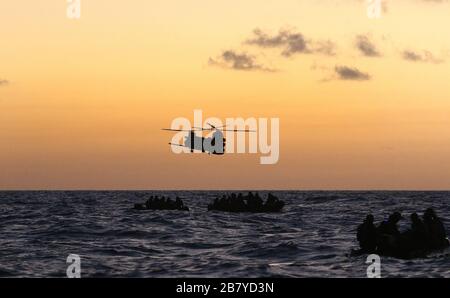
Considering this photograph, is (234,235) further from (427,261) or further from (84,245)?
(427,261)

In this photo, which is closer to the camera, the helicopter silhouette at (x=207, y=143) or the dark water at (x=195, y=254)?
the dark water at (x=195, y=254)

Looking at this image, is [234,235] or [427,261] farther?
[234,235]

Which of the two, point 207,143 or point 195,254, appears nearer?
point 195,254

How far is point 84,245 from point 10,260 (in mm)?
8925

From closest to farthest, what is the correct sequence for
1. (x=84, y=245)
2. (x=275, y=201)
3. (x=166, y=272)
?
(x=166, y=272)
(x=84, y=245)
(x=275, y=201)

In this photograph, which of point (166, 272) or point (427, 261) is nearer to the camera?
point (166, 272)

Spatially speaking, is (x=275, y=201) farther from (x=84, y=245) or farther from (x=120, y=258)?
(x=120, y=258)

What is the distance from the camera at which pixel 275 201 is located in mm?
101438

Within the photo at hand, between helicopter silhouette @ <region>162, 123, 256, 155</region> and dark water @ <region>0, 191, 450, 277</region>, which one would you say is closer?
dark water @ <region>0, 191, 450, 277</region>

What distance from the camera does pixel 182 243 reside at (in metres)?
45.9
